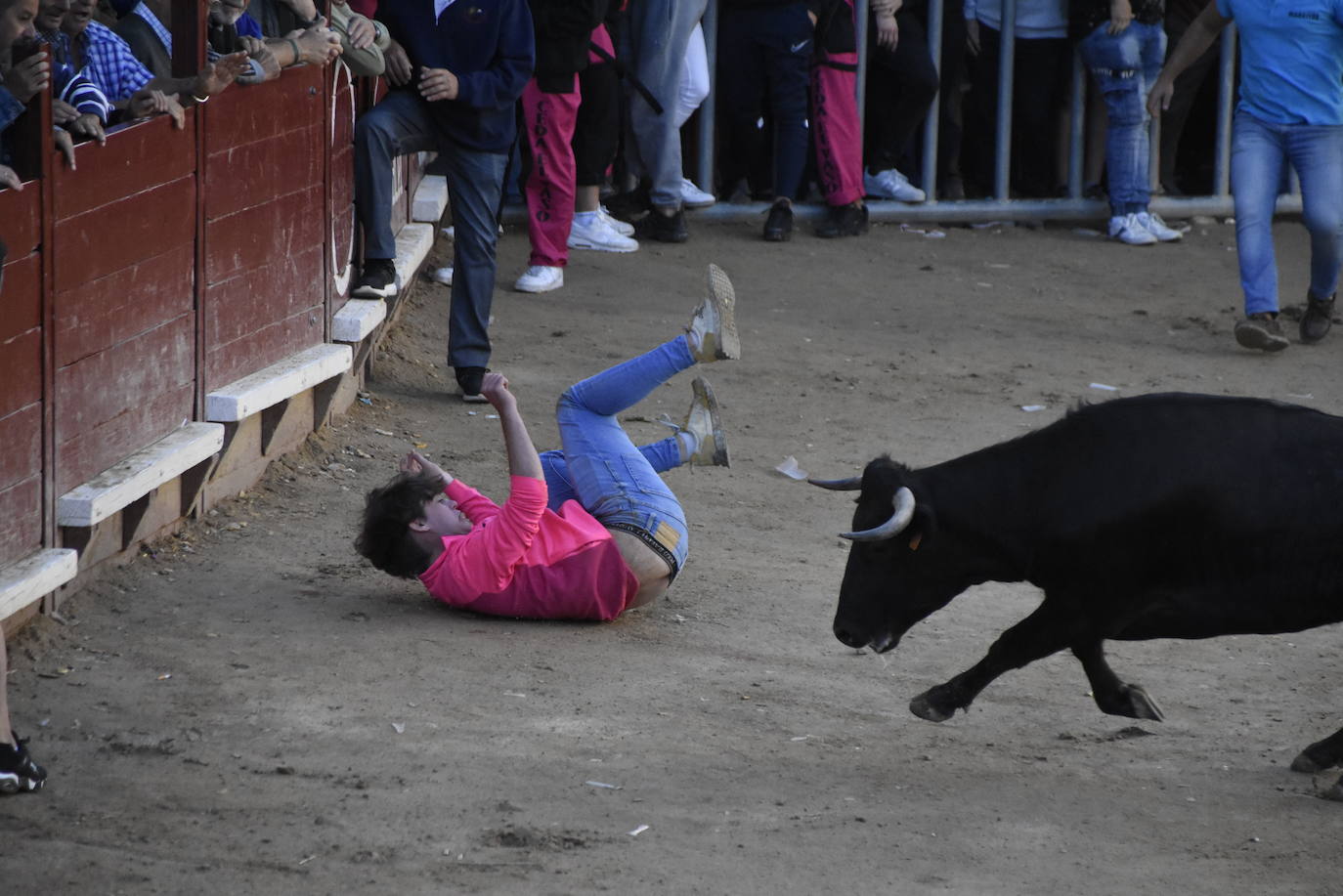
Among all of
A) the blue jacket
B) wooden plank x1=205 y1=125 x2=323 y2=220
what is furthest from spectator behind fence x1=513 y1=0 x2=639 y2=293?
wooden plank x1=205 y1=125 x2=323 y2=220

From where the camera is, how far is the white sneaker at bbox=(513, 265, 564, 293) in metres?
9.72

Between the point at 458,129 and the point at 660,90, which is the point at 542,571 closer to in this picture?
the point at 458,129

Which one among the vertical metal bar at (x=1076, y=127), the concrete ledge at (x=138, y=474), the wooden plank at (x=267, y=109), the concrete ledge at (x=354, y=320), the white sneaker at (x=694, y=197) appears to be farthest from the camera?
the vertical metal bar at (x=1076, y=127)

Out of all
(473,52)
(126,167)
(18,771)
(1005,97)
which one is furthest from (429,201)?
(18,771)

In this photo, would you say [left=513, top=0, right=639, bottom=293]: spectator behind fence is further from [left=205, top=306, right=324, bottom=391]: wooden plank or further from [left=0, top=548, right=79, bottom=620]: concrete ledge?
[left=0, top=548, right=79, bottom=620]: concrete ledge

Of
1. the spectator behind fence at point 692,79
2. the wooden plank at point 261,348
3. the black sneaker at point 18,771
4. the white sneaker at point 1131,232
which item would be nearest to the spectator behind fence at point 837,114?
the spectator behind fence at point 692,79

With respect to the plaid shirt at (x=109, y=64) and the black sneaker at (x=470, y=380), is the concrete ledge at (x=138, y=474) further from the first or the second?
the black sneaker at (x=470, y=380)

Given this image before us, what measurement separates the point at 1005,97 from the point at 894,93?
811 millimetres

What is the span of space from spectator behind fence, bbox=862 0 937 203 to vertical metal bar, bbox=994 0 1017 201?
0.53 meters

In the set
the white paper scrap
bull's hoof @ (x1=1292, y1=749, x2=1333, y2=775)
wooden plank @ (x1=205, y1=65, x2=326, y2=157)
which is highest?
wooden plank @ (x1=205, y1=65, x2=326, y2=157)

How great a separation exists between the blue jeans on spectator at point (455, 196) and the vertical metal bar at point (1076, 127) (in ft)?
18.5

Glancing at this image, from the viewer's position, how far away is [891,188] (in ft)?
39.4

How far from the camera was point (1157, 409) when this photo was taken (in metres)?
4.46

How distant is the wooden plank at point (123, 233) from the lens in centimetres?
499
